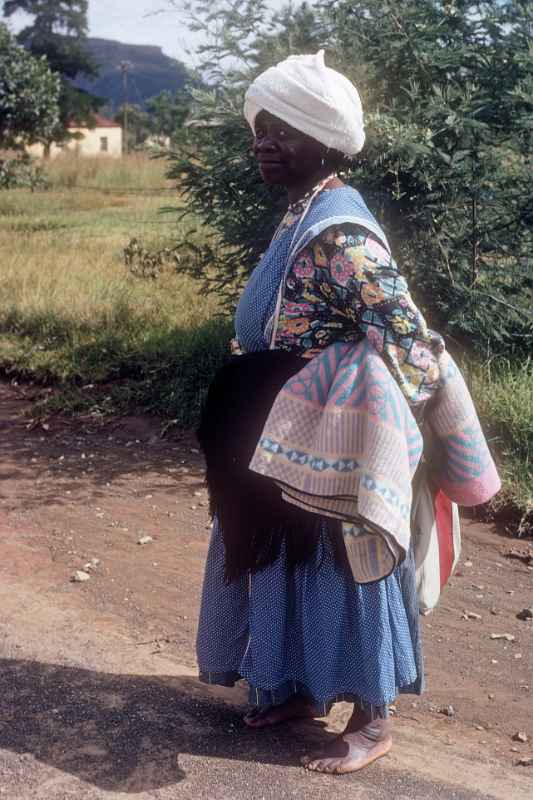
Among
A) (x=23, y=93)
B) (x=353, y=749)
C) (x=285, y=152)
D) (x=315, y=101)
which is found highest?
(x=23, y=93)

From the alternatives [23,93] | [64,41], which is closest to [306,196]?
[23,93]

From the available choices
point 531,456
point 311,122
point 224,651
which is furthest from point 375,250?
point 531,456

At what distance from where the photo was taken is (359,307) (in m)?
2.81

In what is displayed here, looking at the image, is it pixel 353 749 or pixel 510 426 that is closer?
pixel 353 749

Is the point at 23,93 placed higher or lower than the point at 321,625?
higher

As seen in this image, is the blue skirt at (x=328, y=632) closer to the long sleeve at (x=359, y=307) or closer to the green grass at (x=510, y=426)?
the long sleeve at (x=359, y=307)

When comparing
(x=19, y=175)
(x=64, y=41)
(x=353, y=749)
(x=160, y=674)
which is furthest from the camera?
(x=64, y=41)

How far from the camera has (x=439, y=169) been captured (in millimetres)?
6184

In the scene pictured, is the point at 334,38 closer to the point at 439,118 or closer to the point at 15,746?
the point at 439,118

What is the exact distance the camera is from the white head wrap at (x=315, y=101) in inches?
114

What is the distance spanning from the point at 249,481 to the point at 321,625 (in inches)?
17.9

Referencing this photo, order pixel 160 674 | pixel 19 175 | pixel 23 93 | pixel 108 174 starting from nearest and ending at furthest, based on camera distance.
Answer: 1. pixel 160 674
2. pixel 23 93
3. pixel 19 175
4. pixel 108 174

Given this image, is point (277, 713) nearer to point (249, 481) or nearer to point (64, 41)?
point (249, 481)

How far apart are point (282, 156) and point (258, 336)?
0.50 meters
